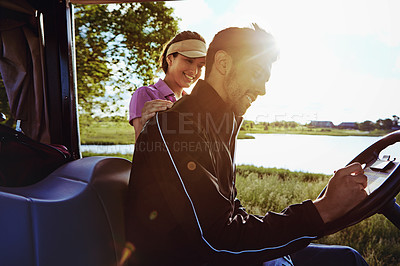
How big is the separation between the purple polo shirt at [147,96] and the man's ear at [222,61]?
3.29ft

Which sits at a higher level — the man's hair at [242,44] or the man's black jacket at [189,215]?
the man's hair at [242,44]

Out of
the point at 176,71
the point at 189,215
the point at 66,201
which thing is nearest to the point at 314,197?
the point at 176,71

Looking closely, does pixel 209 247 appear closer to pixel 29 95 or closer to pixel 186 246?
pixel 186 246

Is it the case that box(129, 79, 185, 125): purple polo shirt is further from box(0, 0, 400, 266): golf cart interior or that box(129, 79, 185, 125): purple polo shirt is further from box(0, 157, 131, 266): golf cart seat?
box(0, 157, 131, 266): golf cart seat

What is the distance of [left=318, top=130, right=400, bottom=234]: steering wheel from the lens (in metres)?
1.02

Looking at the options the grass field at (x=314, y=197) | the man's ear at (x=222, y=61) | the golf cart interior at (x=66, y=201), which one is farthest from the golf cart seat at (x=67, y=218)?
the grass field at (x=314, y=197)

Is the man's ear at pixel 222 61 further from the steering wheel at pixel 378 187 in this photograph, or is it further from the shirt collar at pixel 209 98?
the steering wheel at pixel 378 187

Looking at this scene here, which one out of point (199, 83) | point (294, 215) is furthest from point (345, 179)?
point (199, 83)

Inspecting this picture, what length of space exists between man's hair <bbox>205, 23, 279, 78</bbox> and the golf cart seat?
504mm

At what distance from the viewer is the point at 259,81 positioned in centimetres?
111

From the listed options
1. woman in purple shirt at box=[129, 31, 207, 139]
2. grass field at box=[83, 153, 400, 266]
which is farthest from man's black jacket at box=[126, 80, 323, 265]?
grass field at box=[83, 153, 400, 266]

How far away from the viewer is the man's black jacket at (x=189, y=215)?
34.0 inches

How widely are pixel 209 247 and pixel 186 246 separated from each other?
0.07 metres

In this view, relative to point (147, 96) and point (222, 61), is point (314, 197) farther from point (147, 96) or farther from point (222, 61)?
point (222, 61)
